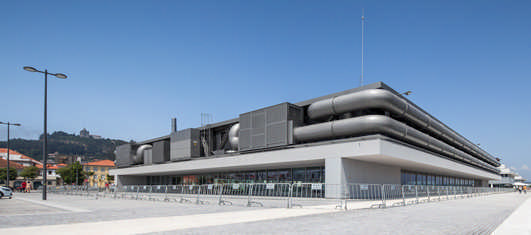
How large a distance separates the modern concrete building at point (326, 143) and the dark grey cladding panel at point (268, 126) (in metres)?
0.09

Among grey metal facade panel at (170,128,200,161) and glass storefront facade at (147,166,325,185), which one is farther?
grey metal facade panel at (170,128,200,161)

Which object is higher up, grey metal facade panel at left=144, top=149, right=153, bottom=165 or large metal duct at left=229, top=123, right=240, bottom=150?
large metal duct at left=229, top=123, right=240, bottom=150

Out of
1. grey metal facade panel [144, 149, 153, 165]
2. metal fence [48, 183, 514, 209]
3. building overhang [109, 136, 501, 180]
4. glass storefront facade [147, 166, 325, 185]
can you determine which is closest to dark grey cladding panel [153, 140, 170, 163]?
grey metal facade panel [144, 149, 153, 165]

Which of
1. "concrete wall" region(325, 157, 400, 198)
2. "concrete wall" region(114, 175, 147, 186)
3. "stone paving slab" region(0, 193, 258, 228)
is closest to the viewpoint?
"stone paving slab" region(0, 193, 258, 228)

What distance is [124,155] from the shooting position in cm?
5944

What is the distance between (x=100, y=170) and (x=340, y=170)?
11722 cm

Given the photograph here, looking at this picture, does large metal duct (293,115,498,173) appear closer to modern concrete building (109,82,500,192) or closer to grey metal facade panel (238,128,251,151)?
modern concrete building (109,82,500,192)

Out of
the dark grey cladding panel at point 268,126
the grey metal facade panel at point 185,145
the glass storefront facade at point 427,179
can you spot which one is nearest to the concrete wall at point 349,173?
the dark grey cladding panel at point 268,126

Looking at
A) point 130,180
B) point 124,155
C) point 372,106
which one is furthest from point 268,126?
point 130,180

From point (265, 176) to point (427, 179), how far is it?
23.8m

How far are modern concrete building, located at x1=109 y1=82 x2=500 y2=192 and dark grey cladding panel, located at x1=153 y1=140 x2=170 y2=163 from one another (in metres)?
2.51

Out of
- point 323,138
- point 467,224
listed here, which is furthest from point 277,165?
point 467,224

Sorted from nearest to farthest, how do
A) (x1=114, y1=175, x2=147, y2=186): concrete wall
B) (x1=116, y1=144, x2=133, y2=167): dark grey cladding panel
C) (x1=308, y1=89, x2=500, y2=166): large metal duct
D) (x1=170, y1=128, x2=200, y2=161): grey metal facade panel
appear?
(x1=308, y1=89, x2=500, y2=166): large metal duct < (x1=170, y1=128, x2=200, y2=161): grey metal facade panel < (x1=116, y1=144, x2=133, y2=167): dark grey cladding panel < (x1=114, y1=175, x2=147, y2=186): concrete wall

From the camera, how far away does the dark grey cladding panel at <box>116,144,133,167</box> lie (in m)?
57.9
